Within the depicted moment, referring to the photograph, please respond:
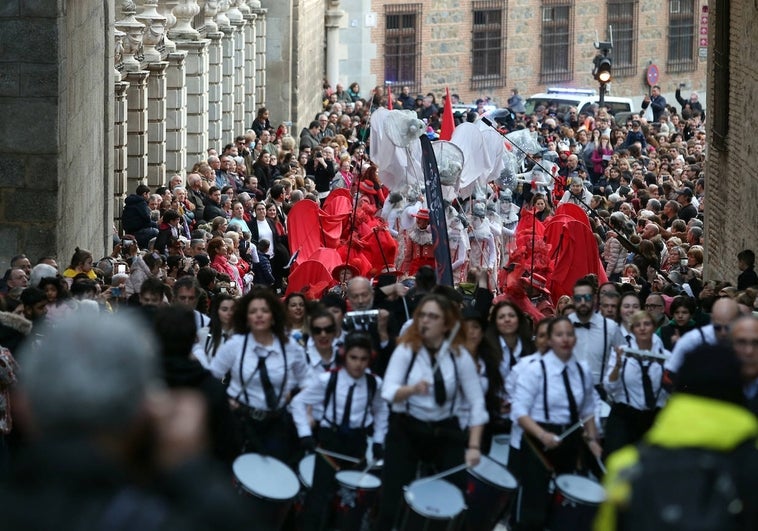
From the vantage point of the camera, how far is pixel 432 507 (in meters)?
8.59

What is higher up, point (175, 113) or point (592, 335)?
point (175, 113)

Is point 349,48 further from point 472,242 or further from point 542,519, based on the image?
point 542,519

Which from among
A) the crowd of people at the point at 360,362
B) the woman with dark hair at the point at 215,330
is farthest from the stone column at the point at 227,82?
the woman with dark hair at the point at 215,330

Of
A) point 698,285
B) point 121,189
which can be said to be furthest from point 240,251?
point 698,285

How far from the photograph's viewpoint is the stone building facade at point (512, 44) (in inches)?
2100

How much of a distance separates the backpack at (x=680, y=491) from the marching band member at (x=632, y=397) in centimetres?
489

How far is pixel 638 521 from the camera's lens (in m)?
5.05

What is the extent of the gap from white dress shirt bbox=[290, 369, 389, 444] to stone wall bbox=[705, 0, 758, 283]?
8.70 m

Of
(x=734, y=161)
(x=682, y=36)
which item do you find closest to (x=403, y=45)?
(x=682, y=36)

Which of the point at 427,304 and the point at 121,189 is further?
the point at 121,189

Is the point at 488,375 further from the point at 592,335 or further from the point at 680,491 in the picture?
the point at 680,491

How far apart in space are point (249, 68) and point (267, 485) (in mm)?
28781

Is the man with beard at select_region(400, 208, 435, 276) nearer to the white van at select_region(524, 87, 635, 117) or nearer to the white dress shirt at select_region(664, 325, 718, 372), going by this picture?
the white dress shirt at select_region(664, 325, 718, 372)

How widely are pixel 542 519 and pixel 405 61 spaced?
45.4 m
